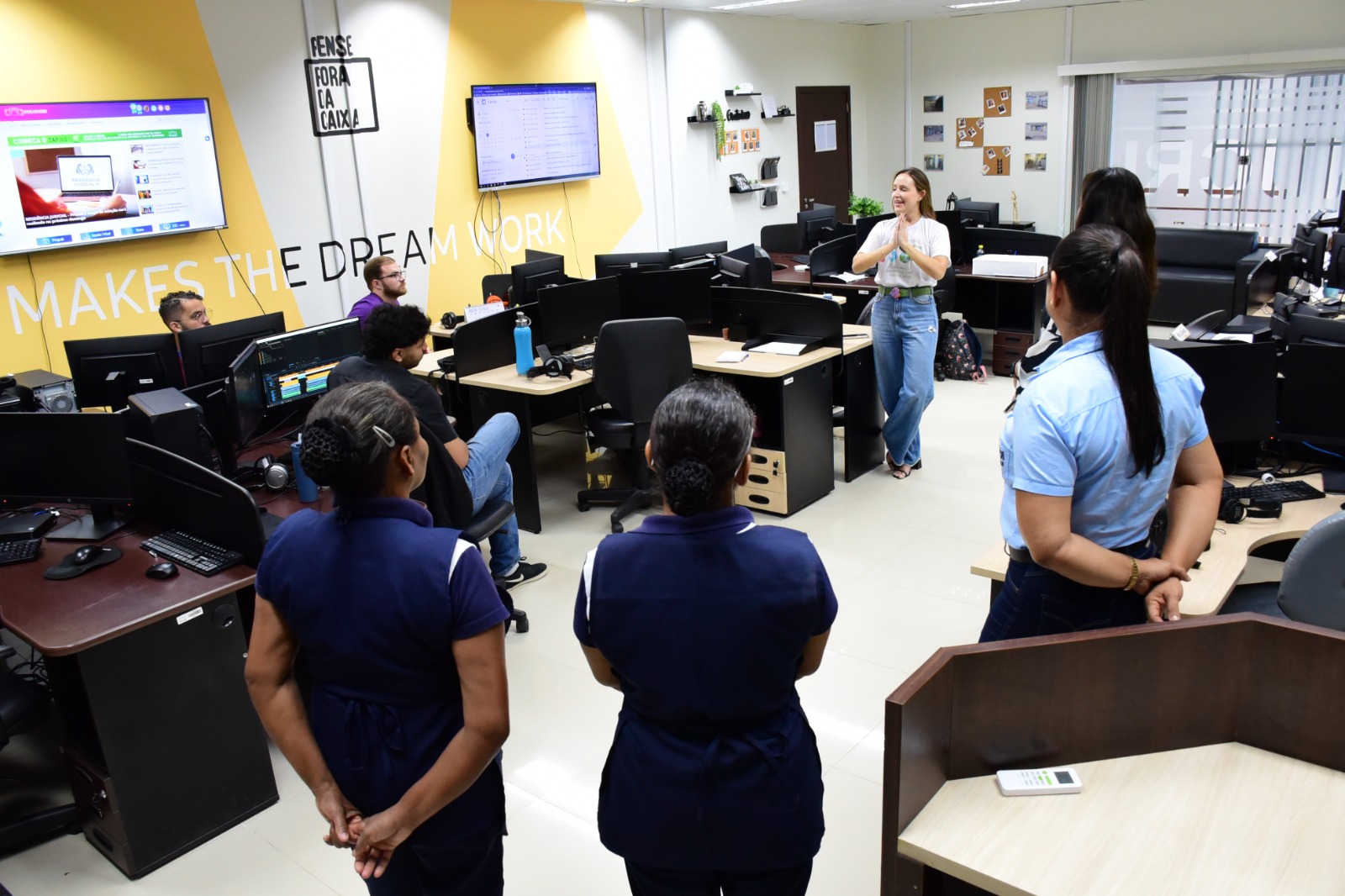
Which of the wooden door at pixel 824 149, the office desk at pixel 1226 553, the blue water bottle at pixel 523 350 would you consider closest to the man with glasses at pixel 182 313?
the blue water bottle at pixel 523 350

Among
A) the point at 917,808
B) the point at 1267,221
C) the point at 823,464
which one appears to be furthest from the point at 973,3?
the point at 917,808

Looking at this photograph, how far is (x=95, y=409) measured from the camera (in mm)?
4434

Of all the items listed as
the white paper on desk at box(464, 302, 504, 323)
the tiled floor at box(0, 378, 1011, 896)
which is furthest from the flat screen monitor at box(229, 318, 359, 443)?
the white paper on desk at box(464, 302, 504, 323)

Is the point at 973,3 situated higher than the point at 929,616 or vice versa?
the point at 973,3

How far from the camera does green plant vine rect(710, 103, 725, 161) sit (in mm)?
9758

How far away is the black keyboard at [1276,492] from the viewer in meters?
3.20

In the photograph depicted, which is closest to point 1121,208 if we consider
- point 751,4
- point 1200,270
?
point 1200,270

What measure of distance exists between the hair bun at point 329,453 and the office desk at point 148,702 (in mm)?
1398

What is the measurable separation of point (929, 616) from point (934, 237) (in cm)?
217

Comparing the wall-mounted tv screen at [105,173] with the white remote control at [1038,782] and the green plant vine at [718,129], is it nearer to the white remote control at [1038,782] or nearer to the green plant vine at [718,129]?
the green plant vine at [718,129]

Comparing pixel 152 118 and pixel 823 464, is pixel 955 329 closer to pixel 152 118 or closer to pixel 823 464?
pixel 823 464

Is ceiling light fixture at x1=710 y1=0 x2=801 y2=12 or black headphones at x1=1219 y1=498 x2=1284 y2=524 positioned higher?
ceiling light fixture at x1=710 y1=0 x2=801 y2=12

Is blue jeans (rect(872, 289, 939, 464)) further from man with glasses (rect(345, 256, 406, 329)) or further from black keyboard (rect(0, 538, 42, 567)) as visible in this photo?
black keyboard (rect(0, 538, 42, 567))

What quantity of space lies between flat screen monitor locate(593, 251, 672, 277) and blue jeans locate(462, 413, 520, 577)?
7.46 ft
